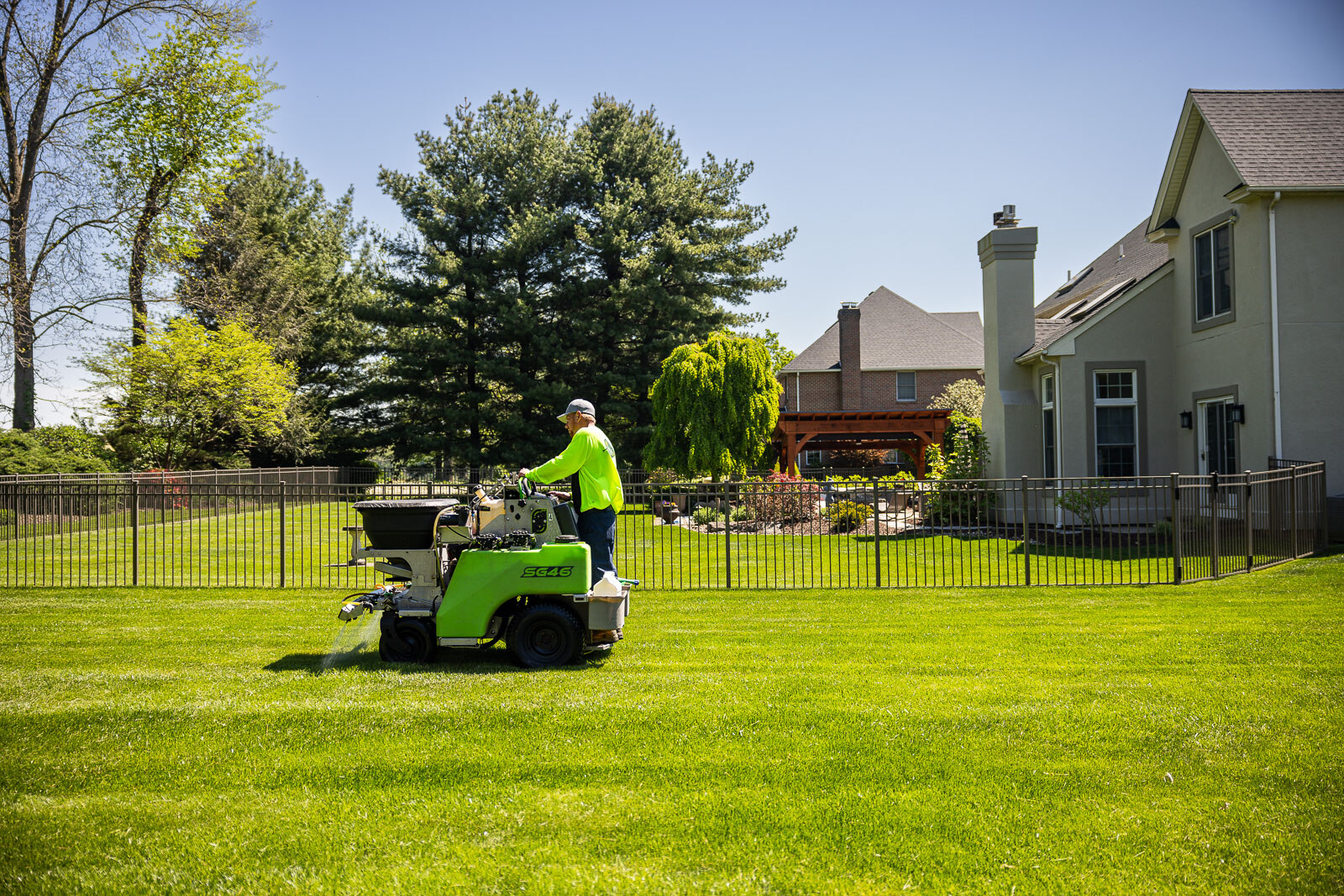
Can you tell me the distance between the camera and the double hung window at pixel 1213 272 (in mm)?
16609

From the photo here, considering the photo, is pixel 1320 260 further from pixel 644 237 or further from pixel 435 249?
pixel 435 249

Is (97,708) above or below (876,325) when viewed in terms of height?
below

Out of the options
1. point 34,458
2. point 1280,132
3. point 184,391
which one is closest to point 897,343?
point 1280,132

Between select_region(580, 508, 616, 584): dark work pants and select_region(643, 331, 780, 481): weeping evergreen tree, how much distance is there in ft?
58.7

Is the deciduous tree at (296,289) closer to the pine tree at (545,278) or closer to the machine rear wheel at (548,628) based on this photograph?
the pine tree at (545,278)

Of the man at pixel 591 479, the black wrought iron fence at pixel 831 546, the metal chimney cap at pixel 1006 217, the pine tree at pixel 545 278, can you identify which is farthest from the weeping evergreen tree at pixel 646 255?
the man at pixel 591 479

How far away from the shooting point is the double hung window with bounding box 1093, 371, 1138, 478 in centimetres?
1819

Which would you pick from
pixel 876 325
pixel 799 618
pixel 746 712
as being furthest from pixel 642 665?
pixel 876 325

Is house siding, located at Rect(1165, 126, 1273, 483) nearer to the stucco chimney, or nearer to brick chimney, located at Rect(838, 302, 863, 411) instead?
the stucco chimney

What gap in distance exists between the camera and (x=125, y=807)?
4434 millimetres

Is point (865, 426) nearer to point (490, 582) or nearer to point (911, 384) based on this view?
point (911, 384)

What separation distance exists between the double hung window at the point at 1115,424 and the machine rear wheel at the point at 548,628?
14.1 meters

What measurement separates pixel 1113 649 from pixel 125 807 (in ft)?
23.5

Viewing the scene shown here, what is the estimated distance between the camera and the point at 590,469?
7.62 metres
